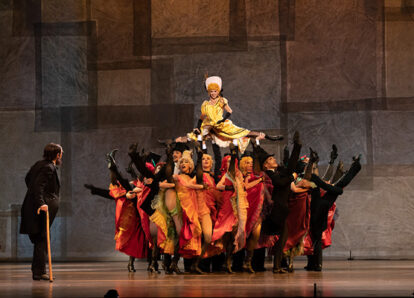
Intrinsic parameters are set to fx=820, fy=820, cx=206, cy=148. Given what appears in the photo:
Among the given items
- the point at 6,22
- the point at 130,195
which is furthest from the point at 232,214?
the point at 6,22

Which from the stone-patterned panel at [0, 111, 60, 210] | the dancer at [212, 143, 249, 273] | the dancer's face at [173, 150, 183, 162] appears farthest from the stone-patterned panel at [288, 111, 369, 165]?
the dancer at [212, 143, 249, 273]

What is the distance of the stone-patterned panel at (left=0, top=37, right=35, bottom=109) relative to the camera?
14.6 m

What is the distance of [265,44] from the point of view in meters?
14.0

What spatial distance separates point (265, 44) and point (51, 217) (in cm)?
705

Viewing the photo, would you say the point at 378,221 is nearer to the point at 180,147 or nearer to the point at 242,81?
the point at 242,81

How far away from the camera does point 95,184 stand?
46.7 ft

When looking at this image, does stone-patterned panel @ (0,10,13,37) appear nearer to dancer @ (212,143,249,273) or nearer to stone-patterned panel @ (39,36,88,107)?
stone-patterned panel @ (39,36,88,107)

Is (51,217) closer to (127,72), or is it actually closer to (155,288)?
(155,288)

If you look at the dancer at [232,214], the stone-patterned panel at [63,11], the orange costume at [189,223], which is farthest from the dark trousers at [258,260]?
the stone-patterned panel at [63,11]

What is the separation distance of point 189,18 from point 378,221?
15.5 ft

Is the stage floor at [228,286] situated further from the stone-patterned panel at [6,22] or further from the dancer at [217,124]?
the stone-patterned panel at [6,22]

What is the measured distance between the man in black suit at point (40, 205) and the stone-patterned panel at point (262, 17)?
6738 mm

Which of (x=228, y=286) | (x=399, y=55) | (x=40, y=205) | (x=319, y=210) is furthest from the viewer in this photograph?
(x=399, y=55)

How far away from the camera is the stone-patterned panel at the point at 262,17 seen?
13992 mm
